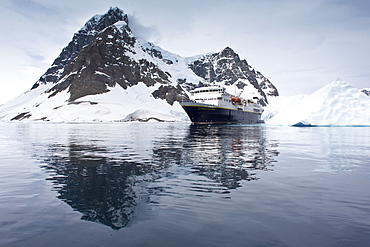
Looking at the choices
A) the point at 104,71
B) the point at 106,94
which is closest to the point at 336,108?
the point at 106,94

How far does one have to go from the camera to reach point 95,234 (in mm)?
4555

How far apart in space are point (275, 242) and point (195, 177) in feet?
15.8

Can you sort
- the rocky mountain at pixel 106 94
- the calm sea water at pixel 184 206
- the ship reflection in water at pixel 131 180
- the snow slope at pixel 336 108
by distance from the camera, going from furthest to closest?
1. the rocky mountain at pixel 106 94
2. the snow slope at pixel 336 108
3. the ship reflection in water at pixel 131 180
4. the calm sea water at pixel 184 206

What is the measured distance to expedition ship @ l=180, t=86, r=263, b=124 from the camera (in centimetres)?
6881

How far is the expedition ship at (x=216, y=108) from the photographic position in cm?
6881

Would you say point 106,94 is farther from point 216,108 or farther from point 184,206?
point 184,206

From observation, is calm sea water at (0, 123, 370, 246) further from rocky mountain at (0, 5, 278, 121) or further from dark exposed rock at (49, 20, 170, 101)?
dark exposed rock at (49, 20, 170, 101)

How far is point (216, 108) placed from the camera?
71.2 meters

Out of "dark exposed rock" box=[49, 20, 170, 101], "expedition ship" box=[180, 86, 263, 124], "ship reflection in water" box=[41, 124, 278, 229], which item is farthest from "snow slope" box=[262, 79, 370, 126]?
"dark exposed rock" box=[49, 20, 170, 101]

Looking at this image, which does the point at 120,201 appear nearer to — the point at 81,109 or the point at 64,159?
the point at 64,159

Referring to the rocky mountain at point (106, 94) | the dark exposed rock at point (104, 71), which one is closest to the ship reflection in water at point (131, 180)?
the rocky mountain at point (106, 94)

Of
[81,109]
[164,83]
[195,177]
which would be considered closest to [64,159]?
[195,177]

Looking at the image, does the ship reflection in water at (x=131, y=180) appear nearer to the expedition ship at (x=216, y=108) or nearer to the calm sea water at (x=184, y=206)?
the calm sea water at (x=184, y=206)

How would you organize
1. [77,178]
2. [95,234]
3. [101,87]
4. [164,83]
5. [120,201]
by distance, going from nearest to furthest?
[95,234]
[120,201]
[77,178]
[101,87]
[164,83]
